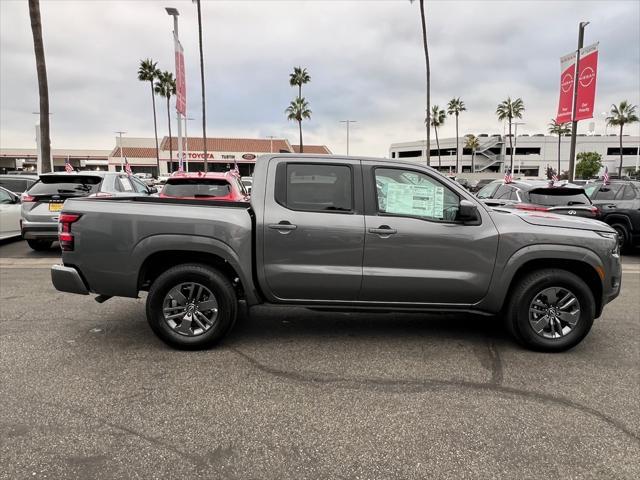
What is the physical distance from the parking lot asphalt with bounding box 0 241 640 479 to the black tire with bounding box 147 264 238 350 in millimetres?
145

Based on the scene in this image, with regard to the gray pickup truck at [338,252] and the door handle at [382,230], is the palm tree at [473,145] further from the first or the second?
the door handle at [382,230]

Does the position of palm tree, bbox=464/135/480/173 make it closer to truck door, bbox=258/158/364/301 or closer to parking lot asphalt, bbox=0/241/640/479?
parking lot asphalt, bbox=0/241/640/479

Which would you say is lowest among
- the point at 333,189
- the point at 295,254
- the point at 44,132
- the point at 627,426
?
the point at 627,426

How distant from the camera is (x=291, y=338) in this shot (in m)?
4.71

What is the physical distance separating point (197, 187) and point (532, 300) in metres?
5.70

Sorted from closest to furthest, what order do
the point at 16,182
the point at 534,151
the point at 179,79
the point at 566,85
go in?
1. the point at 16,182
2. the point at 566,85
3. the point at 179,79
4. the point at 534,151

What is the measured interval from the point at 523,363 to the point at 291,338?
7.24 ft

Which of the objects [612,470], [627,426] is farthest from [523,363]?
[612,470]

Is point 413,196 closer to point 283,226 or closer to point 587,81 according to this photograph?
point 283,226

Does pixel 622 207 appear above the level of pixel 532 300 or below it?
above

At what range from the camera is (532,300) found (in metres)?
4.33

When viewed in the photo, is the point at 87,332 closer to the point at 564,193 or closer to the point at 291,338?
the point at 291,338

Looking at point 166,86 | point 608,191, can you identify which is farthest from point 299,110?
point 608,191

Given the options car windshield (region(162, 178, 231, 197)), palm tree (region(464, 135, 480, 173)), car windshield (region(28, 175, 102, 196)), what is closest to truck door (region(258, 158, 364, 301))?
car windshield (region(162, 178, 231, 197))
